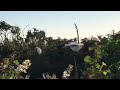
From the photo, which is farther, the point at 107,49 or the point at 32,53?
the point at 32,53

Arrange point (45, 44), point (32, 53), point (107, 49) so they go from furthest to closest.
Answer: point (45, 44), point (32, 53), point (107, 49)

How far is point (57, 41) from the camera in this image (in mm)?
16891
